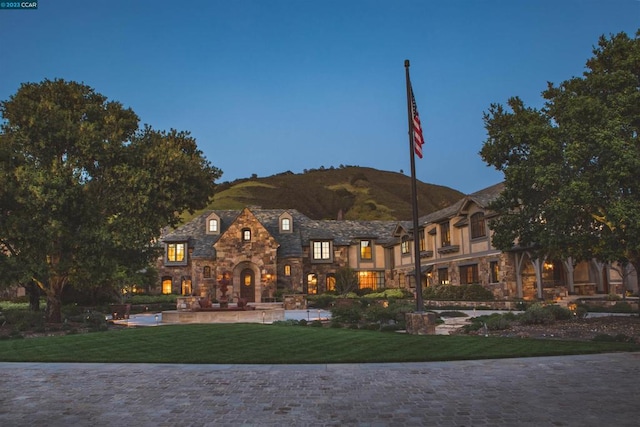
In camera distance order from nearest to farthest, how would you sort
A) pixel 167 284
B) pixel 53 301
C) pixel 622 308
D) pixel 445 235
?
pixel 53 301 → pixel 622 308 → pixel 445 235 → pixel 167 284

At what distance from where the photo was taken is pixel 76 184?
70.3 ft

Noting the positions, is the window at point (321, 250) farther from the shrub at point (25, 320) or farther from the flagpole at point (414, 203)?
the flagpole at point (414, 203)

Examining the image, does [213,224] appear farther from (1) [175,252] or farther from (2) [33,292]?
(2) [33,292]

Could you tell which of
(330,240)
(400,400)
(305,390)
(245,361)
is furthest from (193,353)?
(330,240)

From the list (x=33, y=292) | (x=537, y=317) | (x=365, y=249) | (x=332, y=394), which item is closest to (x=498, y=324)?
(x=537, y=317)

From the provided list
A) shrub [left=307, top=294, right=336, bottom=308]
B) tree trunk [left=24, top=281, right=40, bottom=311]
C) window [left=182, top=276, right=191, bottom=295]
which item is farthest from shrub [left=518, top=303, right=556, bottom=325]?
window [left=182, top=276, right=191, bottom=295]

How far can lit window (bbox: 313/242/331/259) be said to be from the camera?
5169cm

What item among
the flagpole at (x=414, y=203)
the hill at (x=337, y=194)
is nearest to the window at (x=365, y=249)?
the flagpole at (x=414, y=203)

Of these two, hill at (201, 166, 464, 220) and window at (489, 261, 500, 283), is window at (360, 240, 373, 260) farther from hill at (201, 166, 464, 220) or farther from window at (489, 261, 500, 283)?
hill at (201, 166, 464, 220)

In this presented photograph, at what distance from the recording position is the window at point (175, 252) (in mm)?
50531

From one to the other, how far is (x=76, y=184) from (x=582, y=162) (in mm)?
20505

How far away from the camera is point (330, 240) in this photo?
5184 cm

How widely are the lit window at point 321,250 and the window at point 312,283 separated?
2.07m

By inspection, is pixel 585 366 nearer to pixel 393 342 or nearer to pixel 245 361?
pixel 393 342
